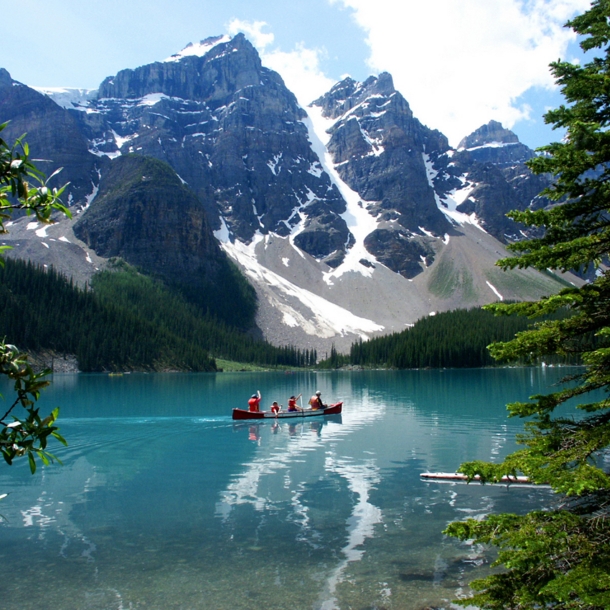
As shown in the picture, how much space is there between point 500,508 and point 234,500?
35.8ft

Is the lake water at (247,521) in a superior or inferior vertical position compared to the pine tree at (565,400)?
inferior

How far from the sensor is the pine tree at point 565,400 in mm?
7012

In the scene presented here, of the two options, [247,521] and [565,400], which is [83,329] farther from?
[565,400]

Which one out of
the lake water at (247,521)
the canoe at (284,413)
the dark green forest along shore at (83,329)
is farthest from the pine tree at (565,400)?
the dark green forest along shore at (83,329)

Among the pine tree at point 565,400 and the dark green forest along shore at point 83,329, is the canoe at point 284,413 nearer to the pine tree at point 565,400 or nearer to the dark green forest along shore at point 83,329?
the pine tree at point 565,400

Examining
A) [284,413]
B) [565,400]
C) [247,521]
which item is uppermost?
[565,400]

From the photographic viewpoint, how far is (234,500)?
23.2 metres

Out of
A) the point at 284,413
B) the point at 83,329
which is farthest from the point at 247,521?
the point at 83,329

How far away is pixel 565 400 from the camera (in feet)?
30.5

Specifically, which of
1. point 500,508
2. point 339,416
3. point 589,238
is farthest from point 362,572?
point 339,416

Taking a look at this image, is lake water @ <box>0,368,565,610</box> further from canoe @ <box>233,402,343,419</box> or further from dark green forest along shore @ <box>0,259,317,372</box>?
dark green forest along shore @ <box>0,259,317,372</box>

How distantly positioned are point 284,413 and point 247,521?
107 feet

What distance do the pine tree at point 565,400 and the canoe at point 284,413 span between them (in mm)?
43311

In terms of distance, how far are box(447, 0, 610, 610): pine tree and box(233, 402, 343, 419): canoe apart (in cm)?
4331
